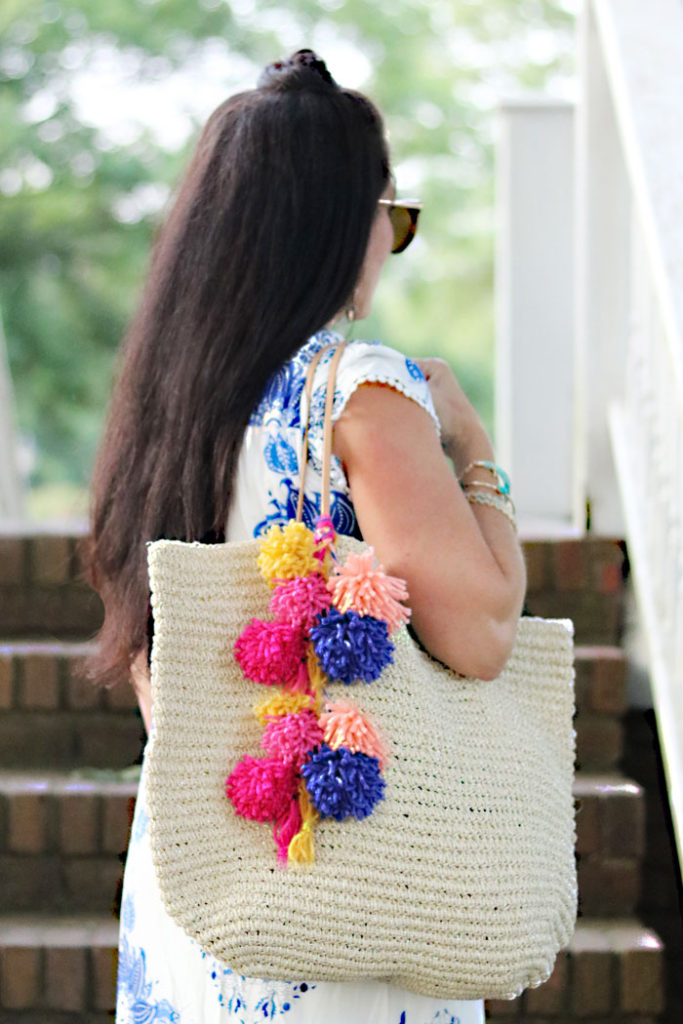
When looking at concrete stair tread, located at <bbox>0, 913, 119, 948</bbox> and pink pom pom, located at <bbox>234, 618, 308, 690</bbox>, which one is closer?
pink pom pom, located at <bbox>234, 618, 308, 690</bbox>

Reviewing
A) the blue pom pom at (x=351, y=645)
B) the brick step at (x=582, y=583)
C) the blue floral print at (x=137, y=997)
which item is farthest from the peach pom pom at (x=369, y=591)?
the brick step at (x=582, y=583)

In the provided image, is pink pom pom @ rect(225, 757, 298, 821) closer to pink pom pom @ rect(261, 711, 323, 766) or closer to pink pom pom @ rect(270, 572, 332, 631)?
pink pom pom @ rect(261, 711, 323, 766)

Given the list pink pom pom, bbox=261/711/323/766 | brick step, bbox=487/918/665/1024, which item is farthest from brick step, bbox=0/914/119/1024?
pink pom pom, bbox=261/711/323/766

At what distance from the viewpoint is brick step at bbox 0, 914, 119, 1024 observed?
224 cm

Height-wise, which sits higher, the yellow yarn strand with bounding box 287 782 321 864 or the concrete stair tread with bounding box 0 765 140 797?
the yellow yarn strand with bounding box 287 782 321 864

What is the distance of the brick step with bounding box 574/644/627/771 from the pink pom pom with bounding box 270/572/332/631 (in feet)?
5.01

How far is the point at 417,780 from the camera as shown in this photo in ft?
3.63

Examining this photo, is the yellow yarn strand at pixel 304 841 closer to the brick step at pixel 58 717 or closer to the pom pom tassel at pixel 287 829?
the pom pom tassel at pixel 287 829

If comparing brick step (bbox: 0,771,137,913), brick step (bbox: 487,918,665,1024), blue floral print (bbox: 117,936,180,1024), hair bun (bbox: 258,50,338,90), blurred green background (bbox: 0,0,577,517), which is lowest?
brick step (bbox: 487,918,665,1024)

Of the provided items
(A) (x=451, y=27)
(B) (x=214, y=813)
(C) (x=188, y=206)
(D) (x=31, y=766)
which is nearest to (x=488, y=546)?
(B) (x=214, y=813)

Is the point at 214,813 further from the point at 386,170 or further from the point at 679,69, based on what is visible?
the point at 679,69

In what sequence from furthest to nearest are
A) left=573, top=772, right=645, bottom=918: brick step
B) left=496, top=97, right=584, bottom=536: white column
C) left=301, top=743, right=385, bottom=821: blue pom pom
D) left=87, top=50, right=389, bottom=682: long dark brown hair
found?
1. left=496, top=97, right=584, bottom=536: white column
2. left=573, top=772, right=645, bottom=918: brick step
3. left=87, top=50, right=389, bottom=682: long dark brown hair
4. left=301, top=743, right=385, bottom=821: blue pom pom

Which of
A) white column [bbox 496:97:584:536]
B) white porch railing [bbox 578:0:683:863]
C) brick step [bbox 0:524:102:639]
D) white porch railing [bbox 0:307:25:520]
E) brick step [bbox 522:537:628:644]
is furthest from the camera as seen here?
white porch railing [bbox 0:307:25:520]

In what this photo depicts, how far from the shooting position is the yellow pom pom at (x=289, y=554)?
1100 millimetres
